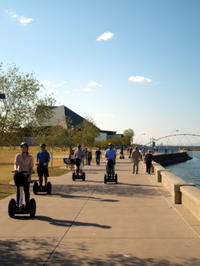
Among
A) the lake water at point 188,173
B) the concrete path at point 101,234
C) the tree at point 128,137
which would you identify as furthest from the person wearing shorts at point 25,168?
the tree at point 128,137

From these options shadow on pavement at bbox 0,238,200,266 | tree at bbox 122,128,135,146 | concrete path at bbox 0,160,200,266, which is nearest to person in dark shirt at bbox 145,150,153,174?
concrete path at bbox 0,160,200,266

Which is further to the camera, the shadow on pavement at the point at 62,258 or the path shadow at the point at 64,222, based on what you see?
the path shadow at the point at 64,222

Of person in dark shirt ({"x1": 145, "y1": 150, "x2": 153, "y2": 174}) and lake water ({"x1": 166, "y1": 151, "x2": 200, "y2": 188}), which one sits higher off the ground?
person in dark shirt ({"x1": 145, "y1": 150, "x2": 153, "y2": 174})

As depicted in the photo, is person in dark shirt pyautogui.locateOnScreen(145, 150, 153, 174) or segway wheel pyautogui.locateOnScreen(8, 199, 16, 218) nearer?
segway wheel pyautogui.locateOnScreen(8, 199, 16, 218)

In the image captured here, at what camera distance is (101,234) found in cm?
662

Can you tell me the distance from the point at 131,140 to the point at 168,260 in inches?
5543

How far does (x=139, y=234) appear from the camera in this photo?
665 centimetres

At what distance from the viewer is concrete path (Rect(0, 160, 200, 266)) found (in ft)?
17.0

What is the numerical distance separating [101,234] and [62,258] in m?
1.58

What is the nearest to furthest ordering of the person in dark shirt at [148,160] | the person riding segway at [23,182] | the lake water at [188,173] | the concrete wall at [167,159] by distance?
the person riding segway at [23,182] → the person in dark shirt at [148,160] → the lake water at [188,173] → the concrete wall at [167,159]

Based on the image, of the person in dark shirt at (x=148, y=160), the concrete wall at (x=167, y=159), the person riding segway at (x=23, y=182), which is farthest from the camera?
the concrete wall at (x=167, y=159)

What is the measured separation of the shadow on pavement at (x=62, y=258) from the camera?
4938 millimetres

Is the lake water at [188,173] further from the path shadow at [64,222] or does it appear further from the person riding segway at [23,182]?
the person riding segway at [23,182]

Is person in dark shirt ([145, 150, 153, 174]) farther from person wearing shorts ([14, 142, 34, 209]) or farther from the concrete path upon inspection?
person wearing shorts ([14, 142, 34, 209])
